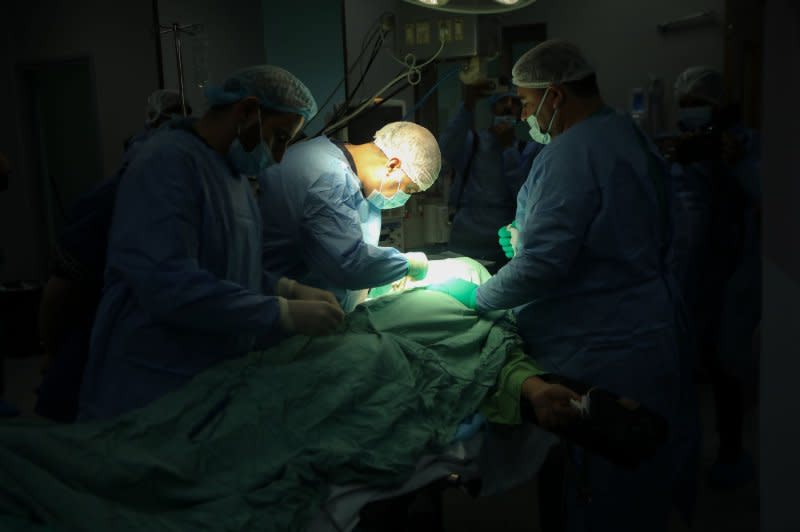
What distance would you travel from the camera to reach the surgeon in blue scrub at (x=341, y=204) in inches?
88.0

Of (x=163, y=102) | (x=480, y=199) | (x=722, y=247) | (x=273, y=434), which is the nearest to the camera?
(x=273, y=434)

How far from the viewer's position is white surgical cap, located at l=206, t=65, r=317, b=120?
1859 mm

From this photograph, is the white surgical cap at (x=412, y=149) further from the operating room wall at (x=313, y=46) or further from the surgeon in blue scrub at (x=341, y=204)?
the operating room wall at (x=313, y=46)

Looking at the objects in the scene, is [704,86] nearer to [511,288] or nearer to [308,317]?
[511,288]

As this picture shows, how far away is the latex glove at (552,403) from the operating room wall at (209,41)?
6.72 feet

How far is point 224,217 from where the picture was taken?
1.78m

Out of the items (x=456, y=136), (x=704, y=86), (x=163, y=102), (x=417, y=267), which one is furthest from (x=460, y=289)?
(x=456, y=136)

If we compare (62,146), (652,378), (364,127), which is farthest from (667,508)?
(62,146)

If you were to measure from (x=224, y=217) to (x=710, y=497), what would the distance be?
8.02ft

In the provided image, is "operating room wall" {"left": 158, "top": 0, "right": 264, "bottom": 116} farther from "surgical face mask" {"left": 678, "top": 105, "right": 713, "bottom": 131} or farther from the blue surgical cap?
"surgical face mask" {"left": 678, "top": 105, "right": 713, "bottom": 131}

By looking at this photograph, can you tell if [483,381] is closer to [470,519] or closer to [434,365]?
[434,365]

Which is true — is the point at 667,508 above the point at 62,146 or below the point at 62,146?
below

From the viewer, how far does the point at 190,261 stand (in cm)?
161

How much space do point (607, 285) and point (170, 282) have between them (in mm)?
1207
